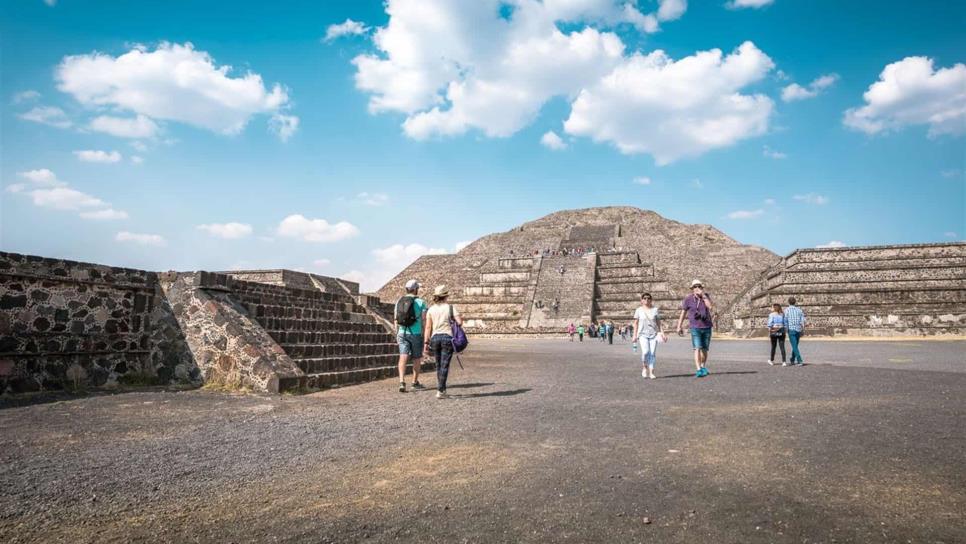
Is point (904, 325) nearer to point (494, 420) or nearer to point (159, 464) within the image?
point (494, 420)

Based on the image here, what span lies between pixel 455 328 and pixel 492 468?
12.9 feet

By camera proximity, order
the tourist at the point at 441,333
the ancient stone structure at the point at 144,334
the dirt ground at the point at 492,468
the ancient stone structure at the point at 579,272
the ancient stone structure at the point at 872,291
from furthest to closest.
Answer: the ancient stone structure at the point at 579,272, the ancient stone structure at the point at 872,291, the tourist at the point at 441,333, the ancient stone structure at the point at 144,334, the dirt ground at the point at 492,468

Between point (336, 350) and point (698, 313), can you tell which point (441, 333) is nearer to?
point (336, 350)

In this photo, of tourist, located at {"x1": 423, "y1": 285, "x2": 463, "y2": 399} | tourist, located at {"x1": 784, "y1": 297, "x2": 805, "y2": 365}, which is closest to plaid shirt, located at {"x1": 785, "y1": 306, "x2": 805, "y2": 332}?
tourist, located at {"x1": 784, "y1": 297, "x2": 805, "y2": 365}

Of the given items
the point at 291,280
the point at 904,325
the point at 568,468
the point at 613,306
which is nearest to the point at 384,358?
the point at 568,468

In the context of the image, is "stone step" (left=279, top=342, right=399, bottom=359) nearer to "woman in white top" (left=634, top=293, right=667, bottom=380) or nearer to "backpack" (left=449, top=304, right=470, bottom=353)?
"backpack" (left=449, top=304, right=470, bottom=353)

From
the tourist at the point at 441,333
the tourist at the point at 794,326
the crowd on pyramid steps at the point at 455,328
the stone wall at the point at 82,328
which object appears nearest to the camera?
the stone wall at the point at 82,328

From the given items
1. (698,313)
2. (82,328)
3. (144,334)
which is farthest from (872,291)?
(82,328)

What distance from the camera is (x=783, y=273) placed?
26.1 metres

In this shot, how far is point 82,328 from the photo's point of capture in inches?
296

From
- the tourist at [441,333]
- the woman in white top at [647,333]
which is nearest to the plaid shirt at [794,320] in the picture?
the woman in white top at [647,333]

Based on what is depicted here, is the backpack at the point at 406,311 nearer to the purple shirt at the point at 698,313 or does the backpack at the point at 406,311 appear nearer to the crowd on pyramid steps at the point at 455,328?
the crowd on pyramid steps at the point at 455,328

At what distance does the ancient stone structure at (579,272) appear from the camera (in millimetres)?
35406

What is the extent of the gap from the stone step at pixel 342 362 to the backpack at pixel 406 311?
1.90 m
